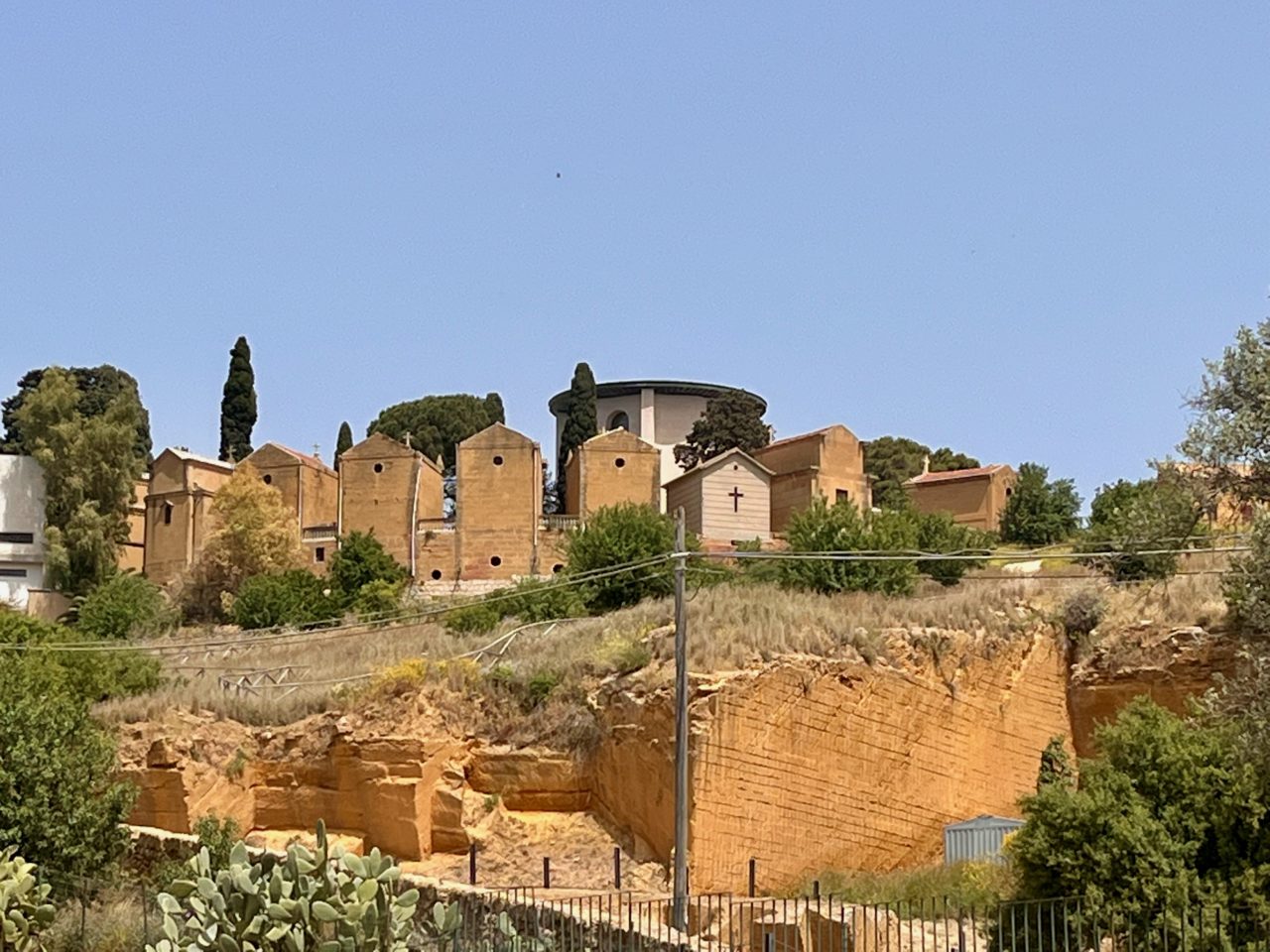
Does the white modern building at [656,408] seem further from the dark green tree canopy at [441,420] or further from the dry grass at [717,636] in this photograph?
the dry grass at [717,636]

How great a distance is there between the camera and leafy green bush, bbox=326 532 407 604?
4847cm


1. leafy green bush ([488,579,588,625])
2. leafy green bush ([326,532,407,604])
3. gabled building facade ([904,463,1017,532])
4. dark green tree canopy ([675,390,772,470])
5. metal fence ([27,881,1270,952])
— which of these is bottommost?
metal fence ([27,881,1270,952])

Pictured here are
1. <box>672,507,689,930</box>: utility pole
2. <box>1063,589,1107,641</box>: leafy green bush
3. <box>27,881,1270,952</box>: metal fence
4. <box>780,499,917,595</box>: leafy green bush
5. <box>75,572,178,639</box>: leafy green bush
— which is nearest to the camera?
<box>27,881,1270,952</box>: metal fence

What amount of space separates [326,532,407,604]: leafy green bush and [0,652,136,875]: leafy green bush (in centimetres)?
2646

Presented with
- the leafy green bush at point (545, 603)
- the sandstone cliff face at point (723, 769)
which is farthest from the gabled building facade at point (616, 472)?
the sandstone cliff face at point (723, 769)

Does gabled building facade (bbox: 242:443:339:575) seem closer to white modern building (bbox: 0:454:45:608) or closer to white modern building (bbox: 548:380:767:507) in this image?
white modern building (bbox: 0:454:45:608)

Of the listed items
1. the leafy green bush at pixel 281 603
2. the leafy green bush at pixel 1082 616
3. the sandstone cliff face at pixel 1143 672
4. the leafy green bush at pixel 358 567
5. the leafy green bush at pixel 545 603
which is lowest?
the sandstone cliff face at pixel 1143 672

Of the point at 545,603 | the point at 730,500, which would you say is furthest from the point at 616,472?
the point at 545,603

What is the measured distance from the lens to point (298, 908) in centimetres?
1300

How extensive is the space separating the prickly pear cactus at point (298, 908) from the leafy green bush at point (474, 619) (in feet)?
59.9

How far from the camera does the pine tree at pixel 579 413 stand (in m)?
62.1

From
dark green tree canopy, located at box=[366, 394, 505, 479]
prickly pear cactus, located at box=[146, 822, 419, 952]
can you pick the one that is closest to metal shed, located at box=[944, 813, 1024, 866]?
prickly pear cactus, located at box=[146, 822, 419, 952]

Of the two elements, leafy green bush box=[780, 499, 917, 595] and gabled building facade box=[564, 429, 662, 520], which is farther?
gabled building facade box=[564, 429, 662, 520]

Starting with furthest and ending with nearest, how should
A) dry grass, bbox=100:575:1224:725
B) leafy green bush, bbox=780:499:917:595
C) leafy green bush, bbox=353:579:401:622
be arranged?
leafy green bush, bbox=353:579:401:622
leafy green bush, bbox=780:499:917:595
dry grass, bbox=100:575:1224:725
